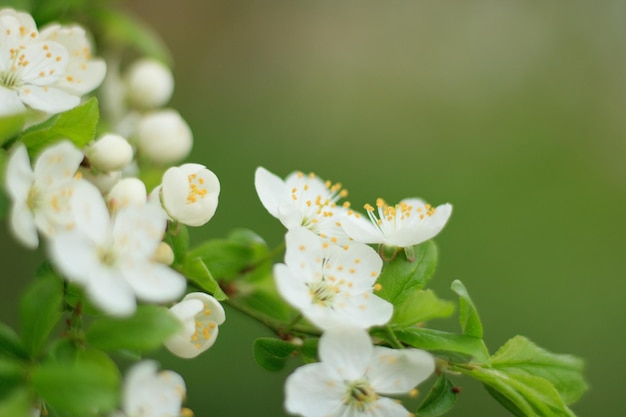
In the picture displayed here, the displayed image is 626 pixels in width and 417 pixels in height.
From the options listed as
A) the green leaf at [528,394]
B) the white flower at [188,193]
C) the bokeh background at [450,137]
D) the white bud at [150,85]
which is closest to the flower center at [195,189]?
the white flower at [188,193]

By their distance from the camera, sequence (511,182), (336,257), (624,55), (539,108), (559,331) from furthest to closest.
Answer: (624,55) < (539,108) < (511,182) < (559,331) < (336,257)

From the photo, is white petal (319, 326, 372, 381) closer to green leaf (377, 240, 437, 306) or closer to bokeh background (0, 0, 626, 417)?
green leaf (377, 240, 437, 306)

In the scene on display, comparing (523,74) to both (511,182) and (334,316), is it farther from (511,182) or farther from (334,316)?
(334,316)

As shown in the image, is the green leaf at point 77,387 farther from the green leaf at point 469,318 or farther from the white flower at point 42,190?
the green leaf at point 469,318

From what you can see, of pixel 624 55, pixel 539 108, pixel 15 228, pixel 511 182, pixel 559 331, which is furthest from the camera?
pixel 624 55

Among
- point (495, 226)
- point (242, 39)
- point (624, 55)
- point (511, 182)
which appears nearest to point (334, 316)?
point (495, 226)

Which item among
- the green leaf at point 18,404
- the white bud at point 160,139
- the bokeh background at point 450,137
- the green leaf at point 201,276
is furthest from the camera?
the bokeh background at point 450,137

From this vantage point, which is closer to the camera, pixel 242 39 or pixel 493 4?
pixel 242 39
